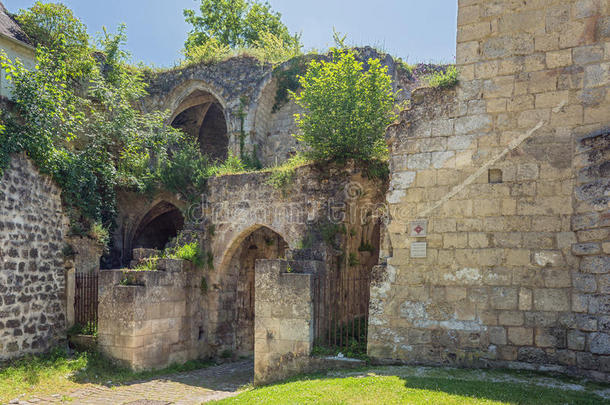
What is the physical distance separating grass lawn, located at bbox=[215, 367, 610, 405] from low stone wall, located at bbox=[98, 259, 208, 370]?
3.30 m

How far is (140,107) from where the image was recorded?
714 inches

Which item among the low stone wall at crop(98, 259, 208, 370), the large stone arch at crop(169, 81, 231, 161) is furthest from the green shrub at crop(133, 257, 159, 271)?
the large stone arch at crop(169, 81, 231, 161)

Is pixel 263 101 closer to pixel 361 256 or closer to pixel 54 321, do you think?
pixel 361 256

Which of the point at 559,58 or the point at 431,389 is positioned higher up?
the point at 559,58

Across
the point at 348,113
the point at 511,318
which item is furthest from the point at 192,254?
the point at 511,318

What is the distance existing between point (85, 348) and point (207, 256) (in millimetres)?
3146

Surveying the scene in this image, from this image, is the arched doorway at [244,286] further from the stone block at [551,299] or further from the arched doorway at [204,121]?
the stone block at [551,299]

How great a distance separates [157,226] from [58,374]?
854 centimetres

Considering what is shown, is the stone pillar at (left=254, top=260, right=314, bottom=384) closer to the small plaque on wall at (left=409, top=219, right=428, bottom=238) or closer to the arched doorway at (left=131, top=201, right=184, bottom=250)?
the small plaque on wall at (left=409, top=219, right=428, bottom=238)

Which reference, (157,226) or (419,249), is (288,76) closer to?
(157,226)

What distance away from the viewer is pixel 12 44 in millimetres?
14180

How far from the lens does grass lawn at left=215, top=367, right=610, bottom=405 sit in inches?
208

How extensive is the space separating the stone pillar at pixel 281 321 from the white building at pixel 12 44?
10135mm

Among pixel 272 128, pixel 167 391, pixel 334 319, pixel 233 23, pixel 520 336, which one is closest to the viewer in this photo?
pixel 520 336
